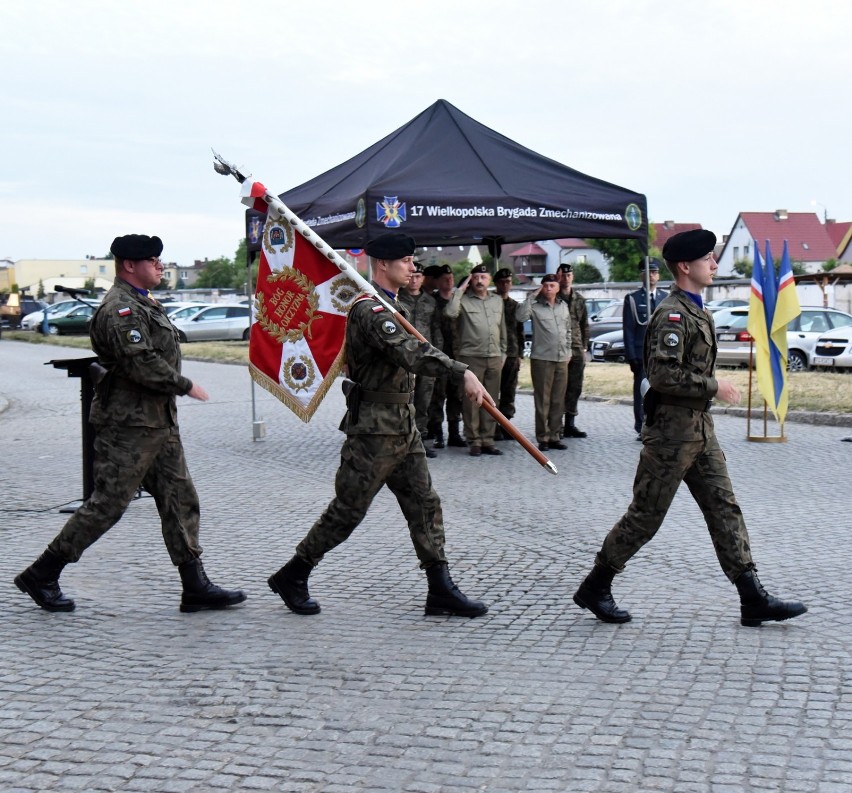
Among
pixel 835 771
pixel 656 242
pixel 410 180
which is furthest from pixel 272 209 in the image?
pixel 656 242

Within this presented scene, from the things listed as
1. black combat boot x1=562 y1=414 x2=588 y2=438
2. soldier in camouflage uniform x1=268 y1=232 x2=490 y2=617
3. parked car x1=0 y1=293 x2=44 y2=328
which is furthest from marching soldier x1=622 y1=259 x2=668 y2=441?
parked car x1=0 y1=293 x2=44 y2=328

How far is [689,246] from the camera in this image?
5.38 m

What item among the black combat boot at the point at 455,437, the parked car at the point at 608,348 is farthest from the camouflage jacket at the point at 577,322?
the parked car at the point at 608,348

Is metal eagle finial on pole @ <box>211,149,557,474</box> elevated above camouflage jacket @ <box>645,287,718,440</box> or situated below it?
above

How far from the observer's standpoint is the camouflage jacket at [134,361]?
18.2ft

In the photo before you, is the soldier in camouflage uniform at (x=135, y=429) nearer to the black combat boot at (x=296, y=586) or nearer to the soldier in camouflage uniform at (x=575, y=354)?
the black combat boot at (x=296, y=586)

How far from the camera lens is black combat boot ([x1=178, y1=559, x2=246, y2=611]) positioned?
19.1 feet

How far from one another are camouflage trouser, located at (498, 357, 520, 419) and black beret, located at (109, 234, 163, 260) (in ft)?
23.6

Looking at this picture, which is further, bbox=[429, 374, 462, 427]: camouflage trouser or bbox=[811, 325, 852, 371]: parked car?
bbox=[811, 325, 852, 371]: parked car

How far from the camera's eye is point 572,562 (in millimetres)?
6879

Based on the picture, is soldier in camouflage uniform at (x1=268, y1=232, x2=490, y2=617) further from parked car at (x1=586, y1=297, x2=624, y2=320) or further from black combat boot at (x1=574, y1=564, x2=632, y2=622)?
parked car at (x1=586, y1=297, x2=624, y2=320)

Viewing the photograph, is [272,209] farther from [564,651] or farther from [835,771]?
[835,771]

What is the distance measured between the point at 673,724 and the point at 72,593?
3494 millimetres

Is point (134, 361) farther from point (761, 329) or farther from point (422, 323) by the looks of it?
point (761, 329)
